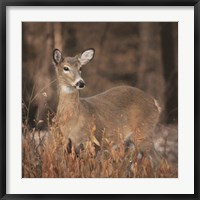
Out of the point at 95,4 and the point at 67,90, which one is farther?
the point at 67,90

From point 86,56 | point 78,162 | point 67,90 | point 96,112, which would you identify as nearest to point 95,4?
point 86,56

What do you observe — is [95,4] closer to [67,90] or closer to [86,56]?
[86,56]

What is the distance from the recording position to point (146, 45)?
34438 millimetres

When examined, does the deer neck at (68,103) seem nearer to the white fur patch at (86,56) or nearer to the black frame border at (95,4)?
the white fur patch at (86,56)

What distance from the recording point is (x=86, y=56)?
3444 cm

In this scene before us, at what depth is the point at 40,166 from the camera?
113 ft

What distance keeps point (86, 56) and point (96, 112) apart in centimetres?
79

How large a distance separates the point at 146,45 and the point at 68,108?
3.71 ft

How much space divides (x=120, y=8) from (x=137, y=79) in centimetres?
82

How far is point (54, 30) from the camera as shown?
113ft

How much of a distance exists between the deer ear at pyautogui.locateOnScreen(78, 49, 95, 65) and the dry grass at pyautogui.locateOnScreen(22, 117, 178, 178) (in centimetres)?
78

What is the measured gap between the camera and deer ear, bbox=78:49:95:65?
113 ft

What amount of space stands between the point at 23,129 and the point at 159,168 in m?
1.51

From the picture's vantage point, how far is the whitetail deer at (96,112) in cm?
3447
